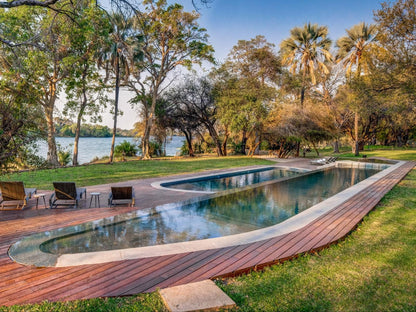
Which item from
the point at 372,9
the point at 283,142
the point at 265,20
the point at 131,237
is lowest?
the point at 131,237

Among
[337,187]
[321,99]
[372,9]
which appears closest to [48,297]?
[337,187]

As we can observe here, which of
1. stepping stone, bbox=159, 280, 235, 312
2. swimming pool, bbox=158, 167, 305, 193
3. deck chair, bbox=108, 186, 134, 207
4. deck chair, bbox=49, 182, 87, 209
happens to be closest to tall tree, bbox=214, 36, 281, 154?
swimming pool, bbox=158, 167, 305, 193

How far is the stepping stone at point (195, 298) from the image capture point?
257cm

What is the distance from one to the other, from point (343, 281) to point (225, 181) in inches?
351

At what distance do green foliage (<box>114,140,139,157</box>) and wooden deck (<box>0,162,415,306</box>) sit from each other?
70.7ft

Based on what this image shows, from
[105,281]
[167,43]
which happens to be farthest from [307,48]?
[105,281]

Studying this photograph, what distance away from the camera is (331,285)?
3076 millimetres

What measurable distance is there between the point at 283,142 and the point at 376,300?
20.4m

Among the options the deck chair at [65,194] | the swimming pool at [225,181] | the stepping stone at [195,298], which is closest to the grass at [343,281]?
the stepping stone at [195,298]

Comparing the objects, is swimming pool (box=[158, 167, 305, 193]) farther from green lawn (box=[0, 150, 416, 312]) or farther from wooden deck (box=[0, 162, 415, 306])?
green lawn (box=[0, 150, 416, 312])

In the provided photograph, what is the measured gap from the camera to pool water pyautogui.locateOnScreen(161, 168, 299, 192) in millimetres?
10352

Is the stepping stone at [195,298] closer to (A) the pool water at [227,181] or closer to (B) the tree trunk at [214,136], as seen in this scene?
(A) the pool water at [227,181]

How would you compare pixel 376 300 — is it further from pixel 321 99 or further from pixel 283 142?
pixel 321 99

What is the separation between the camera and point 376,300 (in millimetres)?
2783
